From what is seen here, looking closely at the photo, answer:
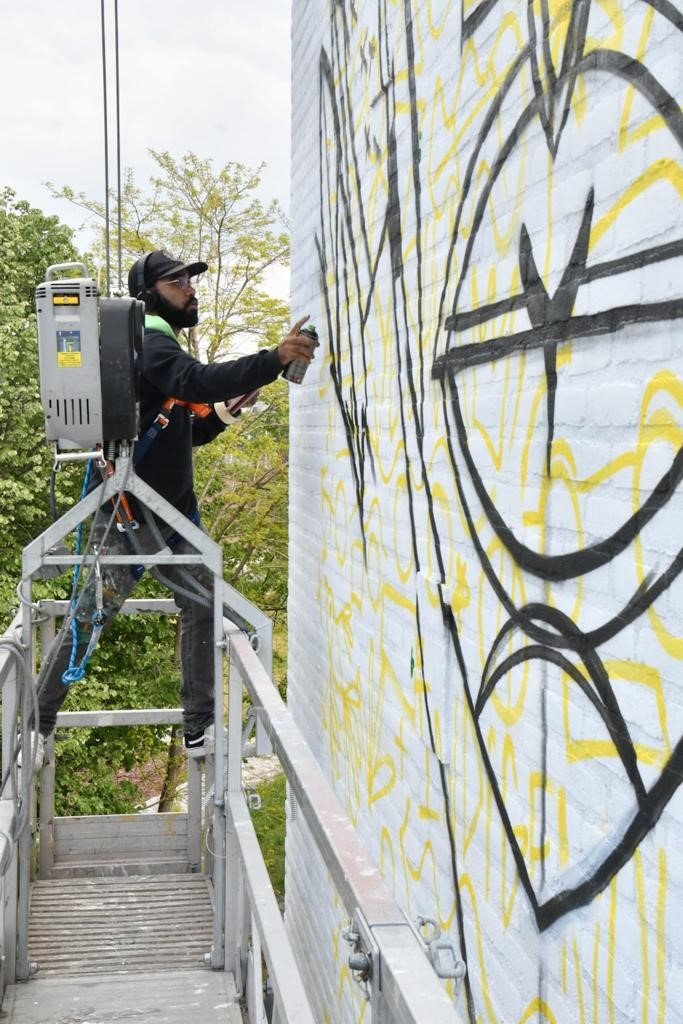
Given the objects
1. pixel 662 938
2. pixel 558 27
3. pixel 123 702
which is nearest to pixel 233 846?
pixel 662 938

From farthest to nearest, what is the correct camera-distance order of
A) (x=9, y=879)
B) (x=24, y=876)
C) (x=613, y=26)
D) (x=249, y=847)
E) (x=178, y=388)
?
(x=178, y=388) < (x=24, y=876) < (x=9, y=879) < (x=249, y=847) < (x=613, y=26)

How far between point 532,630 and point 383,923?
1.10 metres

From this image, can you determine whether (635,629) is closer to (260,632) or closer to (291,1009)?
(291,1009)

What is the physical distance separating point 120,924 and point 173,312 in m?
2.69

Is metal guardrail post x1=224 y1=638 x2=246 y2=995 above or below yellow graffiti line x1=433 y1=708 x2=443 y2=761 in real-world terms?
below

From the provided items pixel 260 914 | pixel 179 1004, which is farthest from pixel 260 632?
pixel 260 914

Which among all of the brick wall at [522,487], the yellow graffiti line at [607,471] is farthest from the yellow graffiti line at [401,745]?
the yellow graffiti line at [607,471]

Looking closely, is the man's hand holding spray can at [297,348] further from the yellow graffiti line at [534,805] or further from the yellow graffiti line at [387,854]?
the yellow graffiti line at [534,805]

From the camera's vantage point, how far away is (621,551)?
79.6 inches

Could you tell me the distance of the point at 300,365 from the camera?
468cm

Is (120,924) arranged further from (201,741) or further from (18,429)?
(18,429)

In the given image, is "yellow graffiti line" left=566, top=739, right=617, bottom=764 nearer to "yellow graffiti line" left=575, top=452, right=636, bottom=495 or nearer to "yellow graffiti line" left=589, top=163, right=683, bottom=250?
"yellow graffiti line" left=575, top=452, right=636, bottom=495

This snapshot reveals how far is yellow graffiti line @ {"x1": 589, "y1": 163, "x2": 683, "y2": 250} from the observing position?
1819mm

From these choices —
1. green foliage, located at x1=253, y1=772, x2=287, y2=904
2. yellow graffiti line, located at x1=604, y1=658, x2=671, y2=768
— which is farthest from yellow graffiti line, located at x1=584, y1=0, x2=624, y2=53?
green foliage, located at x1=253, y1=772, x2=287, y2=904
